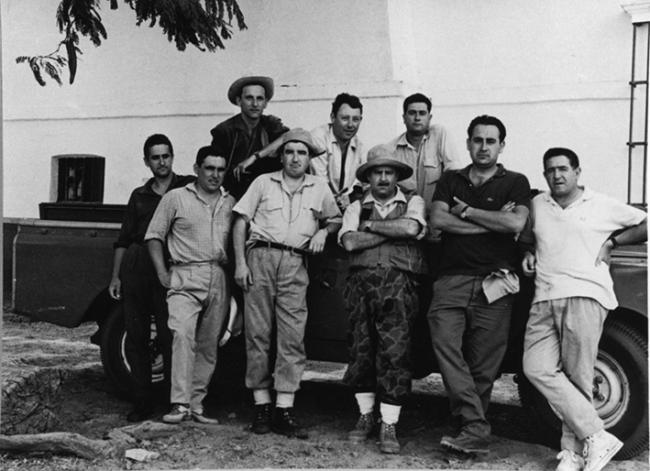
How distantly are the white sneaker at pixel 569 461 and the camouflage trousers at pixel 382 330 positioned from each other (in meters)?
0.87

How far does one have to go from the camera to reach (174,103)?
9.62m

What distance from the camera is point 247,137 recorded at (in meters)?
5.81

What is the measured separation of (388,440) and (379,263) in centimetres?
96

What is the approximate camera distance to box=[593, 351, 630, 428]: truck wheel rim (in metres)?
4.65

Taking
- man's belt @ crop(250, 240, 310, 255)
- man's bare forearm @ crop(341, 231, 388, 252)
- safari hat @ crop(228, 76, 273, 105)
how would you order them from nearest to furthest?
man's bare forearm @ crop(341, 231, 388, 252) → man's belt @ crop(250, 240, 310, 255) → safari hat @ crop(228, 76, 273, 105)

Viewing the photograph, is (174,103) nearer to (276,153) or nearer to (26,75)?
(26,75)

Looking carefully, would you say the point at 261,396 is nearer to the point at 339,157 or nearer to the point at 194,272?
the point at 194,272

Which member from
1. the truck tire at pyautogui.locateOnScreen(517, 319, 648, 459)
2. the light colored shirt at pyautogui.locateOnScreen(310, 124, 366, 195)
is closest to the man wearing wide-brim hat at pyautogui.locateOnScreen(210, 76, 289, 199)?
the light colored shirt at pyautogui.locateOnScreen(310, 124, 366, 195)

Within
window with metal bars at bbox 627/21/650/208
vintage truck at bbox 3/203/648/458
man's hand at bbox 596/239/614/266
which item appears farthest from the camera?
window with metal bars at bbox 627/21/650/208

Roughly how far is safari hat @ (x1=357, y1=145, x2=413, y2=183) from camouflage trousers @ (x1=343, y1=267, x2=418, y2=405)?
58cm

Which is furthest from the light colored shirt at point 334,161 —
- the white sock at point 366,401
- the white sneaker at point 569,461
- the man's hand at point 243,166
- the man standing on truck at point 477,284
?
the white sneaker at point 569,461

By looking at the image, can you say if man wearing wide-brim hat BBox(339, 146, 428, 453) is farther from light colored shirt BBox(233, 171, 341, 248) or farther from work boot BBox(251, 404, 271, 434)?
work boot BBox(251, 404, 271, 434)

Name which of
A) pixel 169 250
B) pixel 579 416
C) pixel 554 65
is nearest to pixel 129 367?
pixel 169 250

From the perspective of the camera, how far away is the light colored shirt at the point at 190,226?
525 centimetres
